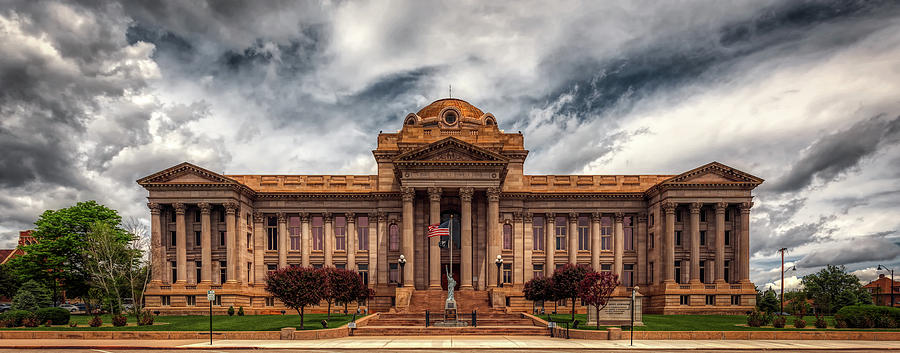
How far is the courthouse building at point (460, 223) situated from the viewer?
2213 inches

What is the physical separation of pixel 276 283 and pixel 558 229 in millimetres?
31606

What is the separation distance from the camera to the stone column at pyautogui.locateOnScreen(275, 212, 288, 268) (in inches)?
2468

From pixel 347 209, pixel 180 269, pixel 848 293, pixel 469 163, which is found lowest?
pixel 848 293

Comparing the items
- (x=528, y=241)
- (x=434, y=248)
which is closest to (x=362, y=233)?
(x=434, y=248)

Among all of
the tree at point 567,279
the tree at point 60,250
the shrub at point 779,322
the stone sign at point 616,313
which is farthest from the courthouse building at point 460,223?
the shrub at point 779,322

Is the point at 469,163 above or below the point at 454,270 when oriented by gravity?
above

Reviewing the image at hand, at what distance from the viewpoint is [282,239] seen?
6266 cm

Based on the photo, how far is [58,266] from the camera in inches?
2616

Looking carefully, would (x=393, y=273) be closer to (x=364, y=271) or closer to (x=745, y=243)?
(x=364, y=271)

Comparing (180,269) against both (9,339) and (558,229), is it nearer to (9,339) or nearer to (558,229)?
(9,339)

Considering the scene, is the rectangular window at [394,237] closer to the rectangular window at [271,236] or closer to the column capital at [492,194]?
the rectangular window at [271,236]

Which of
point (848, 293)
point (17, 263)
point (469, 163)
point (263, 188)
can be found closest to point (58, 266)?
point (17, 263)

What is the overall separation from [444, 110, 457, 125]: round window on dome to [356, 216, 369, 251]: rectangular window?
41.4 ft

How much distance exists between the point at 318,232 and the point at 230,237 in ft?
29.1
